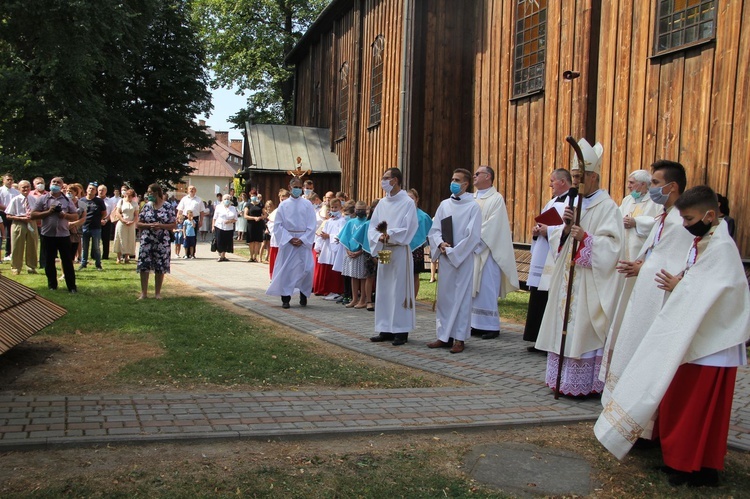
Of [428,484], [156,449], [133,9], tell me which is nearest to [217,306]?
[156,449]

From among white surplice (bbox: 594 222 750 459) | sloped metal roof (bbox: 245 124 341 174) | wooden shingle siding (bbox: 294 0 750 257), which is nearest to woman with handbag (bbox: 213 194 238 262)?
wooden shingle siding (bbox: 294 0 750 257)

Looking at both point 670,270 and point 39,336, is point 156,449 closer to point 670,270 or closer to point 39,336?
point 670,270

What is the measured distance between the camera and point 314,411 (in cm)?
566

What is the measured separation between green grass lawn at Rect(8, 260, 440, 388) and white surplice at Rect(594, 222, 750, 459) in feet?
8.31

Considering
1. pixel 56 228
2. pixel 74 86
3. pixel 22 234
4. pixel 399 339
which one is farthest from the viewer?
pixel 74 86

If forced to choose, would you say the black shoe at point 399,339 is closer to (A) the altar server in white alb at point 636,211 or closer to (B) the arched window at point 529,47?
(A) the altar server in white alb at point 636,211

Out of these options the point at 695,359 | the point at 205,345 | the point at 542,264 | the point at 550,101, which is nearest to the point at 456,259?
the point at 542,264

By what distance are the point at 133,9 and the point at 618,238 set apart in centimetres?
3197

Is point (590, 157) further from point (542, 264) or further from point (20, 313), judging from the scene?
point (20, 313)

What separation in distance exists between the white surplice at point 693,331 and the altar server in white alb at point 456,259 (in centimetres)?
393

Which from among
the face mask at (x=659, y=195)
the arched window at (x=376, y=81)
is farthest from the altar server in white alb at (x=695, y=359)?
the arched window at (x=376, y=81)

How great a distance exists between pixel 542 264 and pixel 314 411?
4674 mm

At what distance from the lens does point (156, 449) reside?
470 cm

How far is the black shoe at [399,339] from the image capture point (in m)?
8.88
